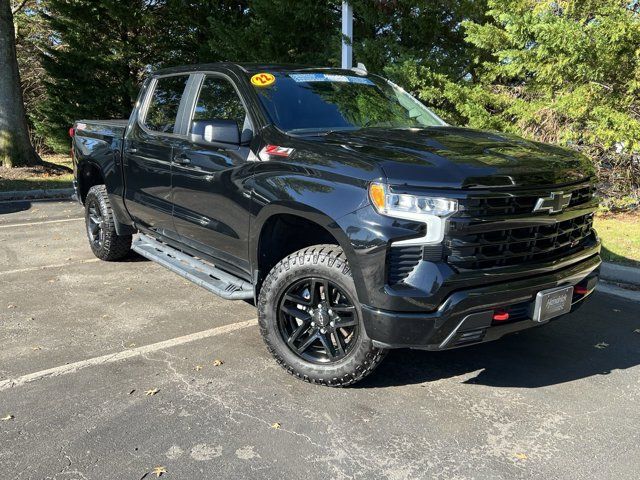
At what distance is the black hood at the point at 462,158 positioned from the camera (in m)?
3.04

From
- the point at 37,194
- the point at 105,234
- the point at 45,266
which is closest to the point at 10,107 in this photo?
the point at 37,194

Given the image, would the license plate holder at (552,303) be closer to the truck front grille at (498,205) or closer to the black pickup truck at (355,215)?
the black pickup truck at (355,215)

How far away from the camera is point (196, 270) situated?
4.71 m

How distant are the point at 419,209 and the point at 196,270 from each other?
2325 mm

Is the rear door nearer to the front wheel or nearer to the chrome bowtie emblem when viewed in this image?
the front wheel

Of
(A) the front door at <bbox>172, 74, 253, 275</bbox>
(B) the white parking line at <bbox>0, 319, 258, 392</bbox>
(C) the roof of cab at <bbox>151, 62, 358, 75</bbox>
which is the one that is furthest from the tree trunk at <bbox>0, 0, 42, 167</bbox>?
(B) the white parking line at <bbox>0, 319, 258, 392</bbox>

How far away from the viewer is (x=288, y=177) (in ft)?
11.8

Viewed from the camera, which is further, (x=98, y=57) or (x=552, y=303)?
(x=98, y=57)

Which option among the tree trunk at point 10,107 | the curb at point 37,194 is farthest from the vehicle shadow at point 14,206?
the tree trunk at point 10,107

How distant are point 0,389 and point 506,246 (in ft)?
10.3

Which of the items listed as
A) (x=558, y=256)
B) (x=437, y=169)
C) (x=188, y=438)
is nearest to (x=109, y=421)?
(x=188, y=438)

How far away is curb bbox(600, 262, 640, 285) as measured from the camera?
5.82 meters

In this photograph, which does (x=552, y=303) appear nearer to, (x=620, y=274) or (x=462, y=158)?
(x=462, y=158)

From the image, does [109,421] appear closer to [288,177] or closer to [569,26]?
[288,177]
